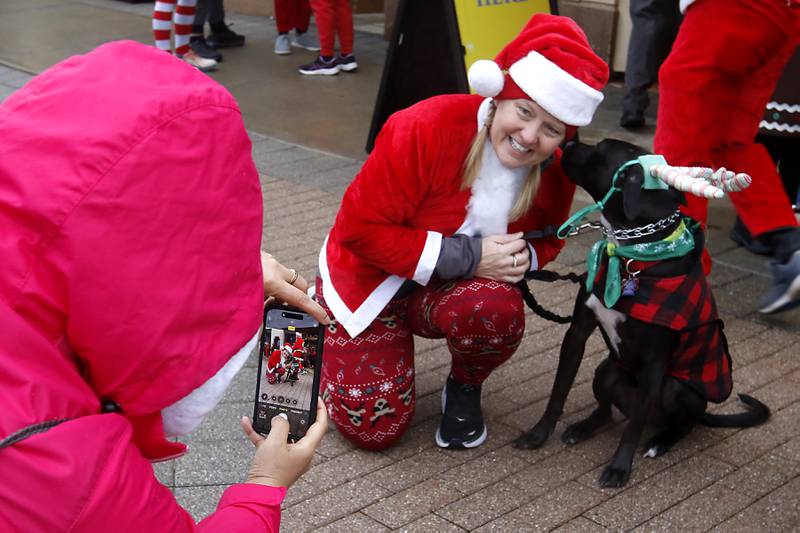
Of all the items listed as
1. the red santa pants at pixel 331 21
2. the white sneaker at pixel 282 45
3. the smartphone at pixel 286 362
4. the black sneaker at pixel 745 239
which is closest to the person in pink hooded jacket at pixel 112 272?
the smartphone at pixel 286 362

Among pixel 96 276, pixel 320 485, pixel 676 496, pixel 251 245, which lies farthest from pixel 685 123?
pixel 96 276

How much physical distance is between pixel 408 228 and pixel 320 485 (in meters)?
0.87

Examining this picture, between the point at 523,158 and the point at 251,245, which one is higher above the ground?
the point at 251,245

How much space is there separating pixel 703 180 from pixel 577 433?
1.10 metres

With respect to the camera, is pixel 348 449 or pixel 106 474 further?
pixel 348 449

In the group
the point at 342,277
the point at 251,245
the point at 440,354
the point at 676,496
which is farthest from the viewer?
the point at 440,354

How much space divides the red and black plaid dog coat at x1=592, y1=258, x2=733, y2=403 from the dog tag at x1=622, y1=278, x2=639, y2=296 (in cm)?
1

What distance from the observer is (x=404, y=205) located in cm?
336

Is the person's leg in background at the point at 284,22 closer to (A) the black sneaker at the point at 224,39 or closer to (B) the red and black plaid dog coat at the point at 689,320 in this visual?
(A) the black sneaker at the point at 224,39

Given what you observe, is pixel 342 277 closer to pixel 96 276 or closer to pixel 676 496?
pixel 676 496

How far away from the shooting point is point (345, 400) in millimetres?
3580

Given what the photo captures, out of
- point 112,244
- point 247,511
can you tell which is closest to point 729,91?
point 247,511

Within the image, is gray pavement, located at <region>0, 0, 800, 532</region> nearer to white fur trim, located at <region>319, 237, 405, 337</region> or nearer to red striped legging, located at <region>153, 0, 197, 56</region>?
white fur trim, located at <region>319, 237, 405, 337</region>

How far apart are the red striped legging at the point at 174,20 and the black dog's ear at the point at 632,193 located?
6.10m
